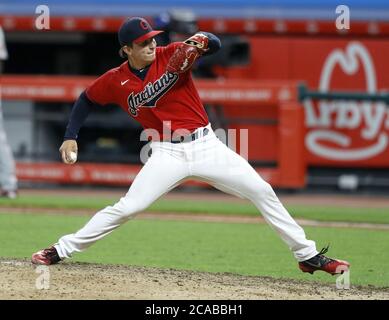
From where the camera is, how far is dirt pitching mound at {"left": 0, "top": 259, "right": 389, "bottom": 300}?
6098 millimetres

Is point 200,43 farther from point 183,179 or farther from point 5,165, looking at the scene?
point 5,165

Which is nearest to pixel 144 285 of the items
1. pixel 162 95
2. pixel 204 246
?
pixel 162 95

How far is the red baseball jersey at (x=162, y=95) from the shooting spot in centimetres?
655

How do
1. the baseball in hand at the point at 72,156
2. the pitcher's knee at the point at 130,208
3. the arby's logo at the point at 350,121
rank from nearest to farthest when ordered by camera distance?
1. the pitcher's knee at the point at 130,208
2. the baseball in hand at the point at 72,156
3. the arby's logo at the point at 350,121

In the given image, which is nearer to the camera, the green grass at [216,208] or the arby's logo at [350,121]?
the green grass at [216,208]

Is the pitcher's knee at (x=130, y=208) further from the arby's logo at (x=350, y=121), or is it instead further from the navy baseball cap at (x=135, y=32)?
the arby's logo at (x=350, y=121)

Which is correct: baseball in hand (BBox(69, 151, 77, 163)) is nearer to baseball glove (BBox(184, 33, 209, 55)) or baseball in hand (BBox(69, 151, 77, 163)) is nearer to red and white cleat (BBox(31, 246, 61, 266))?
red and white cleat (BBox(31, 246, 61, 266))

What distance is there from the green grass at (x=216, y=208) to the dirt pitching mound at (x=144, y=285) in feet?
13.7

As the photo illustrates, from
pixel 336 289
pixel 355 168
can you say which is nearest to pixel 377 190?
pixel 355 168

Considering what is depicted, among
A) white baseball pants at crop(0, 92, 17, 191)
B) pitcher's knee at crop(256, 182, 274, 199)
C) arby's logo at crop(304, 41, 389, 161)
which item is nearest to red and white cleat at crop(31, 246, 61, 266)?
pitcher's knee at crop(256, 182, 274, 199)

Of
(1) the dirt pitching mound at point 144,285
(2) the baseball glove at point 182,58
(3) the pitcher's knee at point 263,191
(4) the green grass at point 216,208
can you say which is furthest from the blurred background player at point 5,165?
(3) the pitcher's knee at point 263,191

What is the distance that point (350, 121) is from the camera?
13922 millimetres
